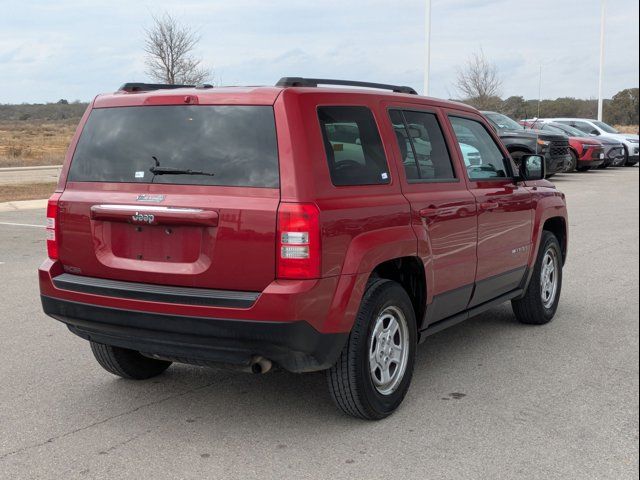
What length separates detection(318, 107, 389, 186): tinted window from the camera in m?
4.22

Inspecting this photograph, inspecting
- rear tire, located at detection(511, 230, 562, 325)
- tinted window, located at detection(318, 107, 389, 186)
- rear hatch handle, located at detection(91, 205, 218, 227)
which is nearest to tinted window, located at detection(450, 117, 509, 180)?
rear tire, located at detection(511, 230, 562, 325)

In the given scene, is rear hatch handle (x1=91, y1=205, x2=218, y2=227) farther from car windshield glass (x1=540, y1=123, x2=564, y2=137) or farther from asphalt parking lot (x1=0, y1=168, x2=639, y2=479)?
car windshield glass (x1=540, y1=123, x2=564, y2=137)

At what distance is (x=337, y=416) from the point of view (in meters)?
4.57

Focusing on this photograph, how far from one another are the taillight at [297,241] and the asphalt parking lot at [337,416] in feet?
3.11

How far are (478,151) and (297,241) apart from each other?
8.14 feet

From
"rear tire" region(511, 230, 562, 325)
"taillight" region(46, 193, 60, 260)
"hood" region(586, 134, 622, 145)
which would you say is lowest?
"rear tire" region(511, 230, 562, 325)

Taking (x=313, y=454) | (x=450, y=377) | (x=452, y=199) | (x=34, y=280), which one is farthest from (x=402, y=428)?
(x=34, y=280)

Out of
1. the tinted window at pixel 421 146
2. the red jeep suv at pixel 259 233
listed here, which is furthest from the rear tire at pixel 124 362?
the tinted window at pixel 421 146

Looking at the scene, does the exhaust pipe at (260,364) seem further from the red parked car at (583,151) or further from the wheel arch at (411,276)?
the red parked car at (583,151)

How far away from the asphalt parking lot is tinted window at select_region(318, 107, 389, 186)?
1394 mm

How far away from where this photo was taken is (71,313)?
4.45 meters

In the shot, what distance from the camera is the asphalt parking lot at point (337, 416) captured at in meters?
3.86

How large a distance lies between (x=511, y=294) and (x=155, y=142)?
3.17 meters

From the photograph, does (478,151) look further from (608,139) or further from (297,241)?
(608,139)
